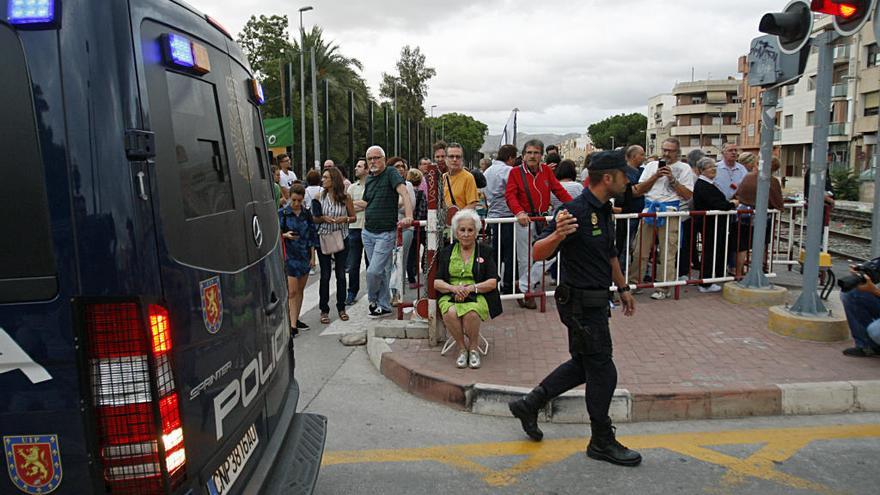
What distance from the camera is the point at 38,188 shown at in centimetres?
180

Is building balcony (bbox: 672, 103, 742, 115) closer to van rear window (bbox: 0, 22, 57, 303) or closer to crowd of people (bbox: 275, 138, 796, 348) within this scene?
crowd of people (bbox: 275, 138, 796, 348)

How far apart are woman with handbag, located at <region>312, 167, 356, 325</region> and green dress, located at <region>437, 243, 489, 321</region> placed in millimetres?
2319

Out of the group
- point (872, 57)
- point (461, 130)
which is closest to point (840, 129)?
point (872, 57)

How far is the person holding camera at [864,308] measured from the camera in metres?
4.92

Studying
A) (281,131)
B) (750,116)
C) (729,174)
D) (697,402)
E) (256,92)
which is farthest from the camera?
(750,116)

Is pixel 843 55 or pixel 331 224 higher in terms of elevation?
pixel 843 55

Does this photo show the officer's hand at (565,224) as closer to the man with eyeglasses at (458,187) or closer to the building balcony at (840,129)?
the man with eyeglasses at (458,187)

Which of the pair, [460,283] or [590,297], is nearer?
[590,297]

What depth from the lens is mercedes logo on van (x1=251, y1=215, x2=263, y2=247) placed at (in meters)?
2.75

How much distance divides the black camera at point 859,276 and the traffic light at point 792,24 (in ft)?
7.42

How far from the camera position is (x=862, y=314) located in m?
5.27

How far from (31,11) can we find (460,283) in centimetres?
394

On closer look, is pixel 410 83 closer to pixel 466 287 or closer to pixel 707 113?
pixel 707 113

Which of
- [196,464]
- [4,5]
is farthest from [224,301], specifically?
[4,5]
